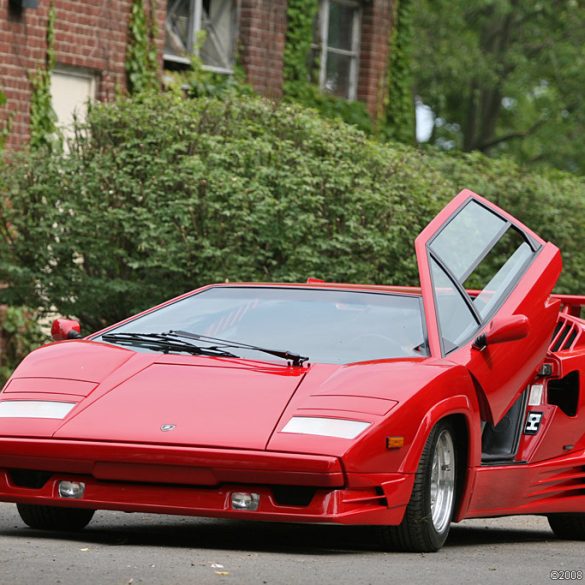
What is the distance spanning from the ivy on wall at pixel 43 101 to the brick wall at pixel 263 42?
13.4 ft

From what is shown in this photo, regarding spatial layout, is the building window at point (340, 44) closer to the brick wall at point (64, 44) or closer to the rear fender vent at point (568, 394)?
the brick wall at point (64, 44)

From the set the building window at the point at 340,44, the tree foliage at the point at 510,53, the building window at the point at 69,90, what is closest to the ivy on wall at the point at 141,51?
the building window at the point at 69,90

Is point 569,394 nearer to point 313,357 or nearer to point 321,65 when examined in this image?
point 313,357

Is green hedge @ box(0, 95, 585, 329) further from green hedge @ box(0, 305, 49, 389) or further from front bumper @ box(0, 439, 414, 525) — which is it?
front bumper @ box(0, 439, 414, 525)

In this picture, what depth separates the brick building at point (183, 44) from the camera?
1834 centimetres

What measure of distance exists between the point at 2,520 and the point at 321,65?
1630 cm

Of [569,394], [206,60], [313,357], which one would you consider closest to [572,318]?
[569,394]

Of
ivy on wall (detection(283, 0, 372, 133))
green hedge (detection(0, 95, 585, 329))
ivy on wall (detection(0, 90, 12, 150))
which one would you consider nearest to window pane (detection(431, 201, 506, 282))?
green hedge (detection(0, 95, 585, 329))

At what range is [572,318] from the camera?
945 cm

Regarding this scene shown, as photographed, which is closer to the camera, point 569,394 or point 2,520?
point 2,520

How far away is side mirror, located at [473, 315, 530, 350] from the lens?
7887mm

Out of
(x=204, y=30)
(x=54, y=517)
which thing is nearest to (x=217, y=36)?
(x=204, y=30)

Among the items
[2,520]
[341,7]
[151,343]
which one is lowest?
[2,520]

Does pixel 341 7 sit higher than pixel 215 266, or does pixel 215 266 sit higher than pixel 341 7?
pixel 341 7
